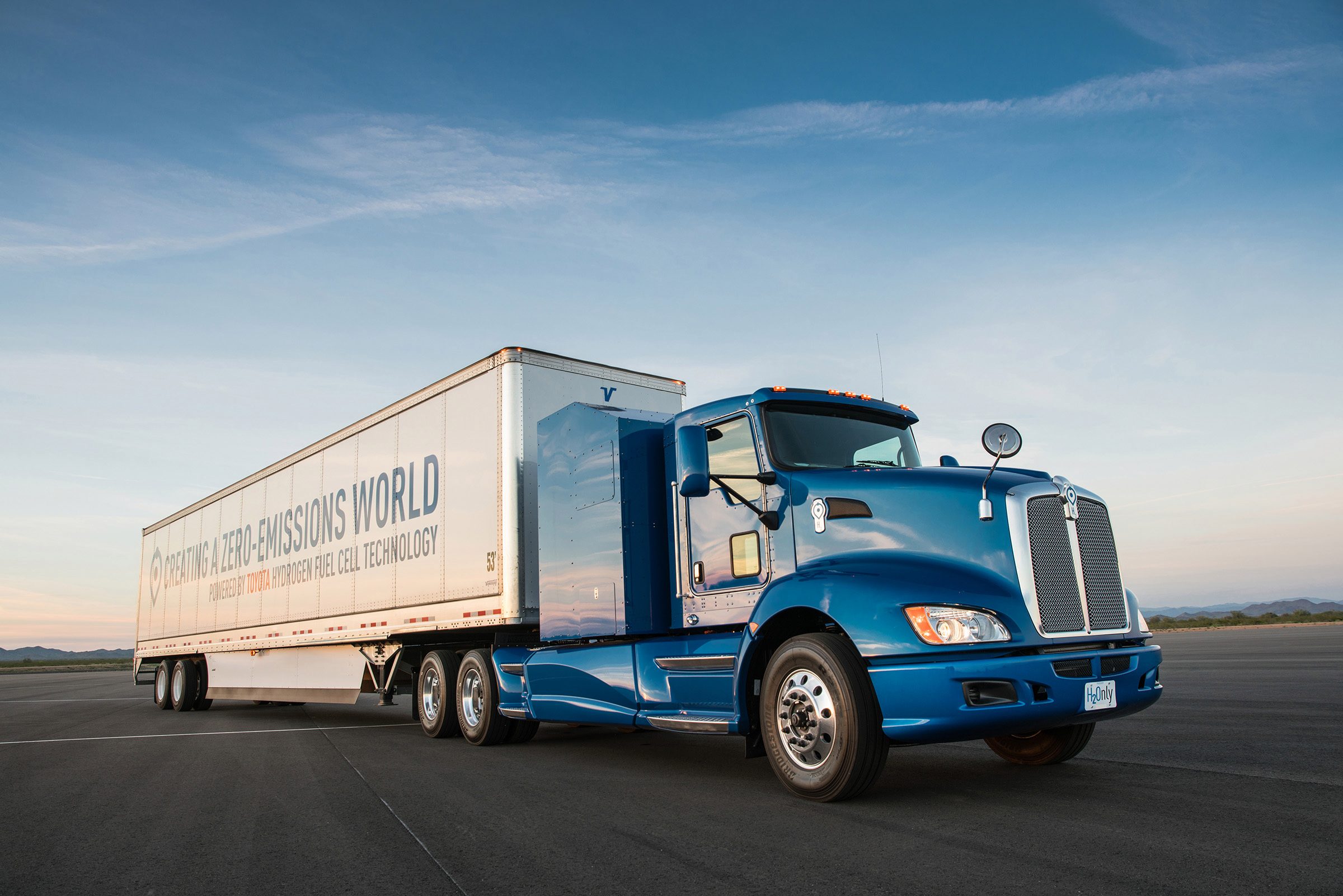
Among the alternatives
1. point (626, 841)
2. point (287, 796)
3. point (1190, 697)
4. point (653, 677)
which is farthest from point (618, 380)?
point (1190, 697)

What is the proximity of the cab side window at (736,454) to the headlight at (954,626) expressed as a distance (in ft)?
6.00

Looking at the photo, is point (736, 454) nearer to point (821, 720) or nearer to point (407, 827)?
point (821, 720)

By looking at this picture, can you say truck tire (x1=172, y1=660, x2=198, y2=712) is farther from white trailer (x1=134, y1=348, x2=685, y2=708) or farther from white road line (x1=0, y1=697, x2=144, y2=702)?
white road line (x1=0, y1=697, x2=144, y2=702)

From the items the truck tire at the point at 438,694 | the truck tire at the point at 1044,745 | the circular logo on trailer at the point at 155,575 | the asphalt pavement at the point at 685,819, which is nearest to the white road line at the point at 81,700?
the circular logo on trailer at the point at 155,575

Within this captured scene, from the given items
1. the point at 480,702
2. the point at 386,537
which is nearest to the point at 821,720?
the point at 480,702

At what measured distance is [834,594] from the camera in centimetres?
602

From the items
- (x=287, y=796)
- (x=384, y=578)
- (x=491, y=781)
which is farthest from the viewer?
(x=384, y=578)

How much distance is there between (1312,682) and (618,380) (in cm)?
986

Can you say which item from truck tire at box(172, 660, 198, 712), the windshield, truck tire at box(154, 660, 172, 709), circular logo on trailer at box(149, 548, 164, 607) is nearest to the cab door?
the windshield

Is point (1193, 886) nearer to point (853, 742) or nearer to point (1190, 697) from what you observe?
point (853, 742)

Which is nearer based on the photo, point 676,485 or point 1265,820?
point 1265,820

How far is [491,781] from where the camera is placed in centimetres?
757

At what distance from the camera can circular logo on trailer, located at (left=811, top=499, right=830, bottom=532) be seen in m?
6.64

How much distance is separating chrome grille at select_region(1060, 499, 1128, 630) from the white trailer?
5.67 metres
